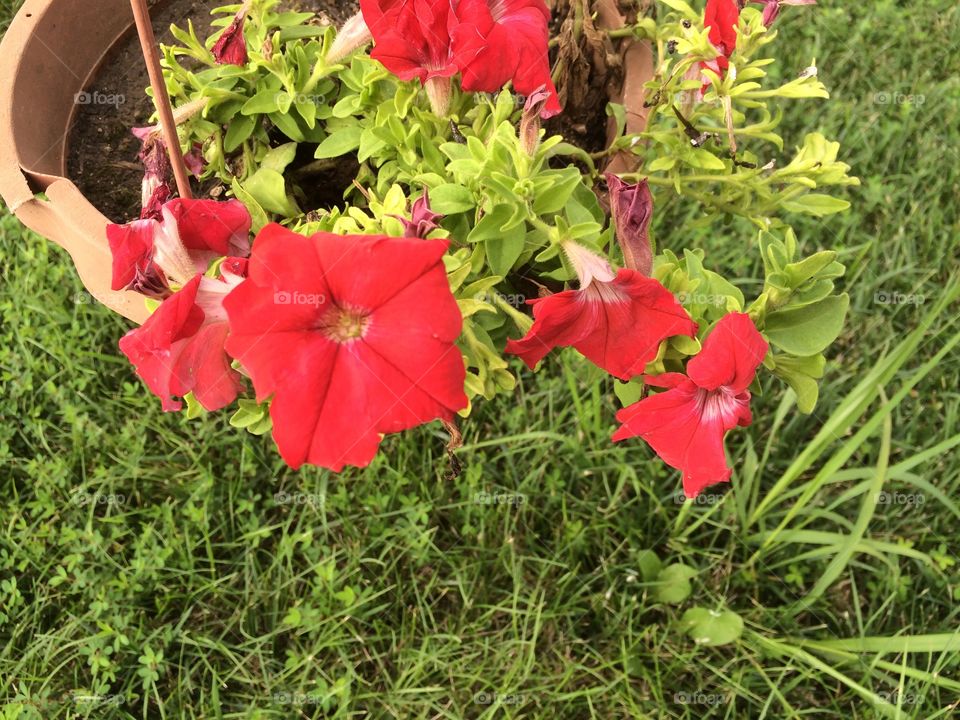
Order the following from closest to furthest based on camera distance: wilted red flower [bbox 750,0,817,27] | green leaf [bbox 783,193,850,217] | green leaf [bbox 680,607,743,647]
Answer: wilted red flower [bbox 750,0,817,27], green leaf [bbox 783,193,850,217], green leaf [bbox 680,607,743,647]

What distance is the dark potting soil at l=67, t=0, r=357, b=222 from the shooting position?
1.58m

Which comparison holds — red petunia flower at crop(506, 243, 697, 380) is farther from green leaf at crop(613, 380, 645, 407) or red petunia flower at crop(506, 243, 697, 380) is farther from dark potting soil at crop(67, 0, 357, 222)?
dark potting soil at crop(67, 0, 357, 222)

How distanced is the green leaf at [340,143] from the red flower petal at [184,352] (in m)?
0.38

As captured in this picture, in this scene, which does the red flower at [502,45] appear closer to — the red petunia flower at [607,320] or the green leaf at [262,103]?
the red petunia flower at [607,320]

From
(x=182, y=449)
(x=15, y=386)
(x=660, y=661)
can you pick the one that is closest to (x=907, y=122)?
(x=660, y=661)

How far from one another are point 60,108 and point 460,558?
1.15m

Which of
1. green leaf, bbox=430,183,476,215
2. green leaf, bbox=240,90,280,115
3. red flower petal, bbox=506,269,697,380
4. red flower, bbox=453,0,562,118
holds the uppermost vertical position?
red flower, bbox=453,0,562,118

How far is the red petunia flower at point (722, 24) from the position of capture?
1236 mm

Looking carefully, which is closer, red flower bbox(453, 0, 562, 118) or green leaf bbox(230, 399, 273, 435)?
red flower bbox(453, 0, 562, 118)

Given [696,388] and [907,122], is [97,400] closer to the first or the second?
[696,388]

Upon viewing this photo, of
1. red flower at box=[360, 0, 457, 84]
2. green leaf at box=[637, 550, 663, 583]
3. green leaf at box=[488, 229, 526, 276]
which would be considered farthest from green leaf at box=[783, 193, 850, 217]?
green leaf at box=[637, 550, 663, 583]

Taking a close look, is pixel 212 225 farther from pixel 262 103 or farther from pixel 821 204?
pixel 821 204

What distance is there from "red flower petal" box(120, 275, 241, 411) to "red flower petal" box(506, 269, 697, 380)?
1.17 feet

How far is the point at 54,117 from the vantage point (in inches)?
61.8
